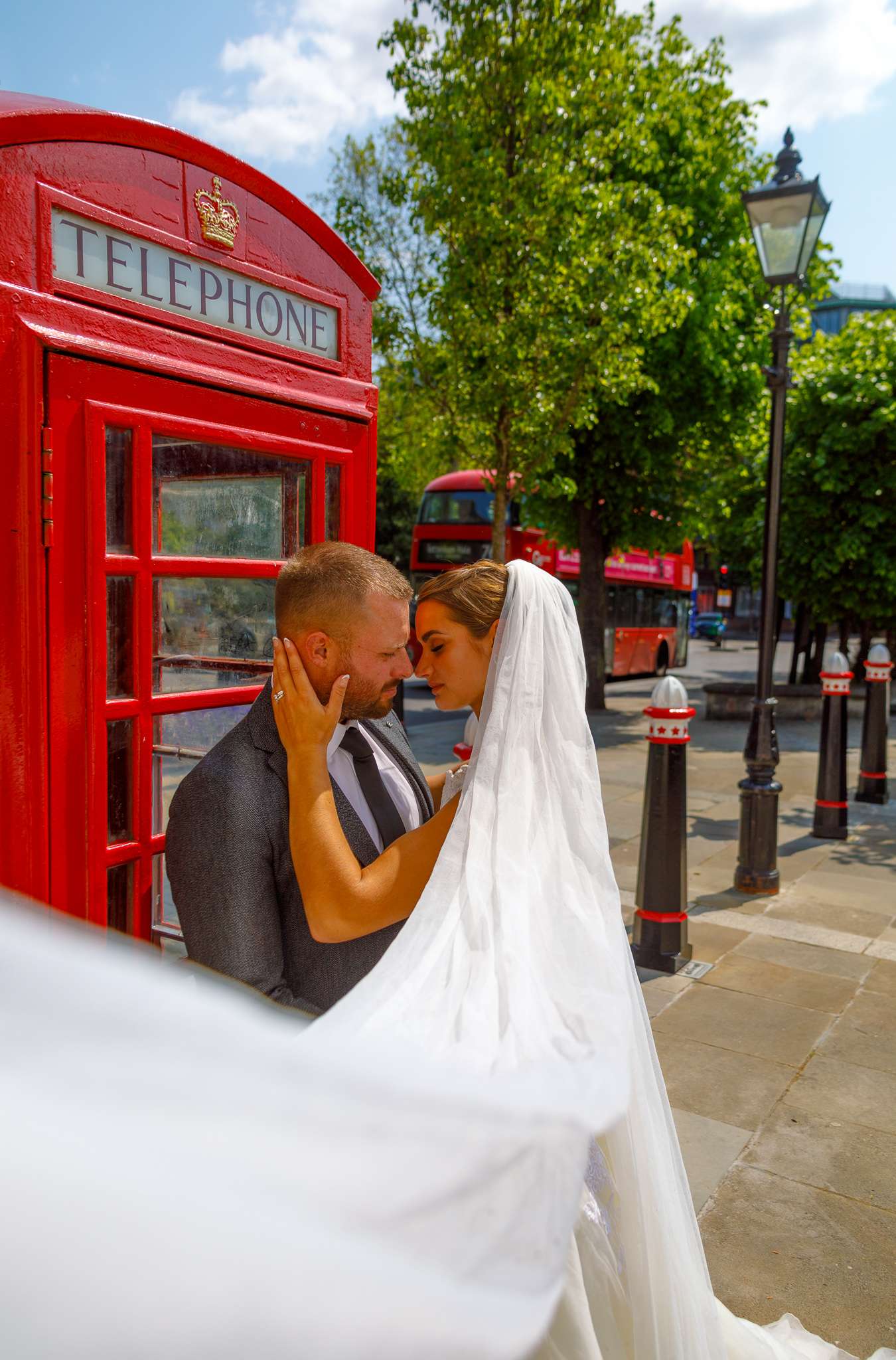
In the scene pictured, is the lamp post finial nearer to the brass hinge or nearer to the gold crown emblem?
the gold crown emblem

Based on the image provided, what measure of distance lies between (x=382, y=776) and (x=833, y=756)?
20.7 feet

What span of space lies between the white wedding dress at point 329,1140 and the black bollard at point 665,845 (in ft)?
10.8

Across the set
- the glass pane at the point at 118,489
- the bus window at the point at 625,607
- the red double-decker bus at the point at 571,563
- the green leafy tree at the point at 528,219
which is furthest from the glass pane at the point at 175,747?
the bus window at the point at 625,607

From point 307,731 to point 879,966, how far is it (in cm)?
434

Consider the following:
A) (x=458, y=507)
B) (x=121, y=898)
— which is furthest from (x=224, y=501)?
(x=458, y=507)

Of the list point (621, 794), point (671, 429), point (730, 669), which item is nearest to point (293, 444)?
point (621, 794)

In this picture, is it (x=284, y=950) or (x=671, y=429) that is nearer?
(x=284, y=950)

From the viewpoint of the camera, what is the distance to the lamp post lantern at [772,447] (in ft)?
20.6

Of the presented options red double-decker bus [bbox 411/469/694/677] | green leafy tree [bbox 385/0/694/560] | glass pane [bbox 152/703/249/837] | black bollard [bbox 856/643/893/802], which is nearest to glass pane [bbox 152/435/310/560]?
glass pane [bbox 152/703/249/837]

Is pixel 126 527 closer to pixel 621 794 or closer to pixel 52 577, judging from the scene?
pixel 52 577

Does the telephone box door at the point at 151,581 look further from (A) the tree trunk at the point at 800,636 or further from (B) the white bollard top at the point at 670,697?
(A) the tree trunk at the point at 800,636

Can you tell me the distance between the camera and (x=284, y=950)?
193cm

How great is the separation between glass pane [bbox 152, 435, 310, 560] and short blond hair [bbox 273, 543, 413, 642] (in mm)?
504

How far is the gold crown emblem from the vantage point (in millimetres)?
2242
